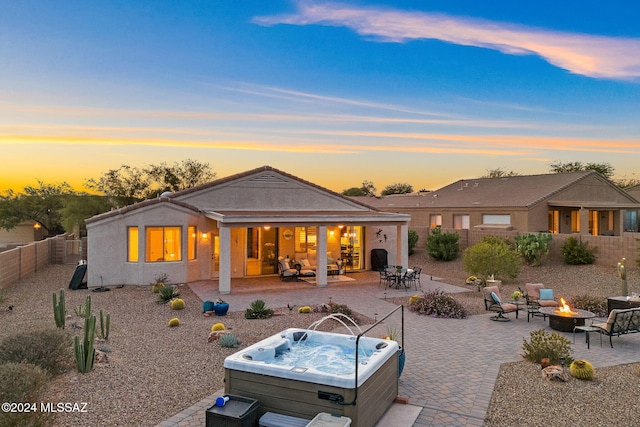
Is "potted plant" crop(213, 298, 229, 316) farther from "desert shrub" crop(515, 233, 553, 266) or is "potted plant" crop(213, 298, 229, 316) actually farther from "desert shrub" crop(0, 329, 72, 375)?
"desert shrub" crop(515, 233, 553, 266)

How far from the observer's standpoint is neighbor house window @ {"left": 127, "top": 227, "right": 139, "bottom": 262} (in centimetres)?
1823

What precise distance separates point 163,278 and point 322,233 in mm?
7107

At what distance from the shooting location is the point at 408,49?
21.0 meters

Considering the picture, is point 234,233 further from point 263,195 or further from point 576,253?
point 576,253

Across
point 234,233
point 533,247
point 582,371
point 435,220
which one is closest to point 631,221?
point 435,220

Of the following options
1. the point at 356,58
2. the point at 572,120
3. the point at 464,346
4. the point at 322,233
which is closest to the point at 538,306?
the point at 464,346

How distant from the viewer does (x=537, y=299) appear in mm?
13828

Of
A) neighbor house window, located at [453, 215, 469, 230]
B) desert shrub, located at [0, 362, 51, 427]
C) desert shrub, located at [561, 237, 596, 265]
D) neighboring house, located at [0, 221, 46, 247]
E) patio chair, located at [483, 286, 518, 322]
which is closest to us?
desert shrub, located at [0, 362, 51, 427]

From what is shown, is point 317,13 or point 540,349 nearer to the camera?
point 540,349

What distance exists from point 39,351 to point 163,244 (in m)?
11.5

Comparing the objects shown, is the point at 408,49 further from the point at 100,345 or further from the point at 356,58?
the point at 100,345

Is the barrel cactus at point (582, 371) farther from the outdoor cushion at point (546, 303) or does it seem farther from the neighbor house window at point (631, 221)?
the neighbor house window at point (631, 221)

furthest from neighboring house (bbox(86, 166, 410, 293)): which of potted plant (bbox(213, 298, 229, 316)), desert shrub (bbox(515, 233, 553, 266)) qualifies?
desert shrub (bbox(515, 233, 553, 266))

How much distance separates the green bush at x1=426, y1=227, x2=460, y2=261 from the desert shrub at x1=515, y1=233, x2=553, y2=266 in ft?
13.5
